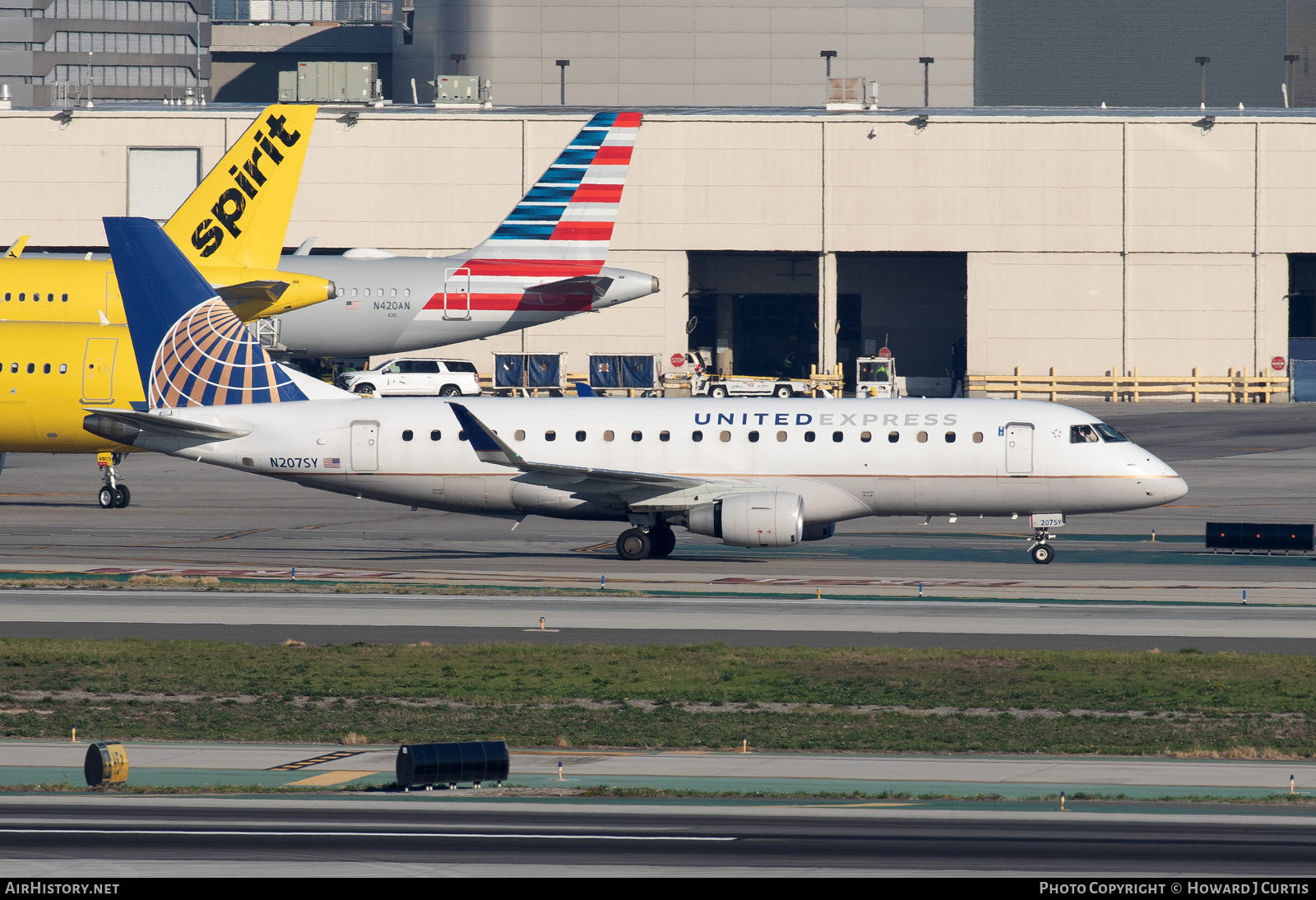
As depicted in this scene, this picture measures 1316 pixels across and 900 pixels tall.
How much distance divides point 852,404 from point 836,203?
2366 inches

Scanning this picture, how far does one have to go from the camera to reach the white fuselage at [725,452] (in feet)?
126

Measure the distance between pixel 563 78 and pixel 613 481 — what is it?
264 ft

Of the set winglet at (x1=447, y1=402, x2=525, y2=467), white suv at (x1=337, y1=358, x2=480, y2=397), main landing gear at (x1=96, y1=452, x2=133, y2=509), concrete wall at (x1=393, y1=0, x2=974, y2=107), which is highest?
concrete wall at (x1=393, y1=0, x2=974, y2=107)

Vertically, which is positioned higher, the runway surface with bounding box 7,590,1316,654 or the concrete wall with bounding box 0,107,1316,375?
the concrete wall with bounding box 0,107,1316,375

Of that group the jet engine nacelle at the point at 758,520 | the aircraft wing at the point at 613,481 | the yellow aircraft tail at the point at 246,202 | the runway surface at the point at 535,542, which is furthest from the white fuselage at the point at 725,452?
the yellow aircraft tail at the point at 246,202

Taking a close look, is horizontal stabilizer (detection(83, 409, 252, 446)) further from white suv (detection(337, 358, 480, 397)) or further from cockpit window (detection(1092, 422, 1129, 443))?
white suv (detection(337, 358, 480, 397))

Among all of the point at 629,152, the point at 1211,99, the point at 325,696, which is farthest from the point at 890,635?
the point at 1211,99

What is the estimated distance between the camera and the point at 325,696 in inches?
957

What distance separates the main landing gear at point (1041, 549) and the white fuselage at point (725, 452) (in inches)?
31.1

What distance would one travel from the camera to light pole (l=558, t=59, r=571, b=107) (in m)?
114

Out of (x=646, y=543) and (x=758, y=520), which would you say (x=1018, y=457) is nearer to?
(x=758, y=520)

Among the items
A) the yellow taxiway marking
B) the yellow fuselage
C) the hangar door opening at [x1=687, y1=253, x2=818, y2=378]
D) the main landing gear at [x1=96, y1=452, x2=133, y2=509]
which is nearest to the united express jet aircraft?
the yellow fuselage

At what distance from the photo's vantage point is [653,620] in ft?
102

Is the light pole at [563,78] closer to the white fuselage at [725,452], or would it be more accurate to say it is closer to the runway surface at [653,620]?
the white fuselage at [725,452]
